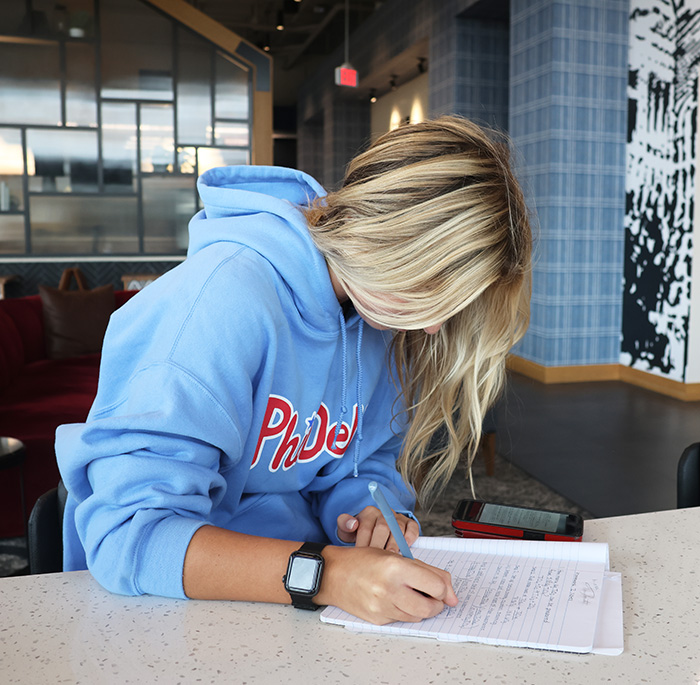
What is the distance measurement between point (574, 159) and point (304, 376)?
5.02 meters

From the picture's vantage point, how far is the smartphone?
956 millimetres

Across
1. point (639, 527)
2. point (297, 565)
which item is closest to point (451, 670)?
point (297, 565)

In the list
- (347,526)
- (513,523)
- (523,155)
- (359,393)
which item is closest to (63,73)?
(523,155)

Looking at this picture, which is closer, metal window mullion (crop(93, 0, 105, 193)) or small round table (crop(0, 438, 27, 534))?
small round table (crop(0, 438, 27, 534))

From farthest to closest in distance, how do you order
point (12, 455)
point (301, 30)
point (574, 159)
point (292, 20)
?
point (301, 30), point (292, 20), point (574, 159), point (12, 455)

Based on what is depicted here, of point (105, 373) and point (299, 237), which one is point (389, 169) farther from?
point (105, 373)

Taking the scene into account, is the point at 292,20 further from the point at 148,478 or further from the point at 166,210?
the point at 148,478

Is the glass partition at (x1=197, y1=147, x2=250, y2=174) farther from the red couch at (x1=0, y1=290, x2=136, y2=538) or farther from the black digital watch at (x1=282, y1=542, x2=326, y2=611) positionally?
the black digital watch at (x1=282, y1=542, x2=326, y2=611)

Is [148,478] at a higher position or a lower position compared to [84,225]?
lower

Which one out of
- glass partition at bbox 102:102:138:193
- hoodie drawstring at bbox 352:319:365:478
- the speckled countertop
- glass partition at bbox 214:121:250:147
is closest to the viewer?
the speckled countertop

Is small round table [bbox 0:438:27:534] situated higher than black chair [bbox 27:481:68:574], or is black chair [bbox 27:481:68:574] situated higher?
black chair [bbox 27:481:68:574]

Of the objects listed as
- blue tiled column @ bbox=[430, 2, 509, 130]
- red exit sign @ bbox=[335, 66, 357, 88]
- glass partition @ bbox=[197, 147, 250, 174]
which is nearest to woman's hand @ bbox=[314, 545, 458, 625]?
blue tiled column @ bbox=[430, 2, 509, 130]

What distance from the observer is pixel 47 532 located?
3.23ft

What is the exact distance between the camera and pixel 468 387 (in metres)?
1.21
